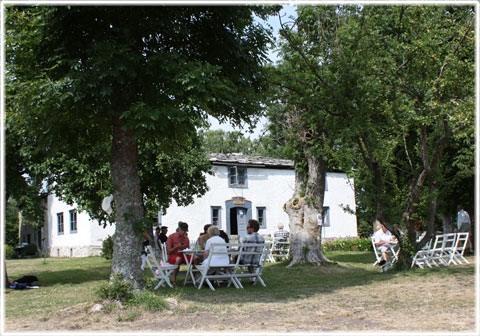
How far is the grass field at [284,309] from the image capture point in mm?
5906

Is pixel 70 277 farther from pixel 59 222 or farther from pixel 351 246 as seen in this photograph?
pixel 59 222

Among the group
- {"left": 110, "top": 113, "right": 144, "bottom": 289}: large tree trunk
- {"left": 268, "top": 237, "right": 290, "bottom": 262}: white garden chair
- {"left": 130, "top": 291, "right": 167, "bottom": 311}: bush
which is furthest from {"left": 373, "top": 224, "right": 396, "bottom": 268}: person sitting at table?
{"left": 130, "top": 291, "right": 167, "bottom": 311}: bush

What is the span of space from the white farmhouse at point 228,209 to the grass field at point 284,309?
18.9 meters

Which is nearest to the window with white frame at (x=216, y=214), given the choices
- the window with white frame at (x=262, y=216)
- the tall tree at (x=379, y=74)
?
the window with white frame at (x=262, y=216)

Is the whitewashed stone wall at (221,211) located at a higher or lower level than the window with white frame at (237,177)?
lower

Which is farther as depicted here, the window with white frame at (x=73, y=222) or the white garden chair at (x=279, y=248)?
the window with white frame at (x=73, y=222)

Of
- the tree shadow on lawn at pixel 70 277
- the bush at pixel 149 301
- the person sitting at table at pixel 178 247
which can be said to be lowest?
the tree shadow on lawn at pixel 70 277

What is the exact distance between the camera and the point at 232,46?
835 cm

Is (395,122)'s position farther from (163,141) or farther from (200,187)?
(200,187)

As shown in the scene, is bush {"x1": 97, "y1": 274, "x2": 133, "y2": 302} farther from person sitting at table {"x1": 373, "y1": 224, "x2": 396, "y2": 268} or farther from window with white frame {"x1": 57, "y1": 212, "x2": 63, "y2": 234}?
window with white frame {"x1": 57, "y1": 212, "x2": 63, "y2": 234}

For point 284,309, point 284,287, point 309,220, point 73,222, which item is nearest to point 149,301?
point 284,309

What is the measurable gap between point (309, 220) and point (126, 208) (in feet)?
28.0

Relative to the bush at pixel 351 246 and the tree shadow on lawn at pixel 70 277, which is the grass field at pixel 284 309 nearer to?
the tree shadow on lawn at pixel 70 277

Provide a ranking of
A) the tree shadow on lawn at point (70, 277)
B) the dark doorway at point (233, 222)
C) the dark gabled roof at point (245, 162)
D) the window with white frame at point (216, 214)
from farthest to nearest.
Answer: the dark doorway at point (233, 222)
the dark gabled roof at point (245, 162)
the window with white frame at point (216, 214)
the tree shadow on lawn at point (70, 277)
